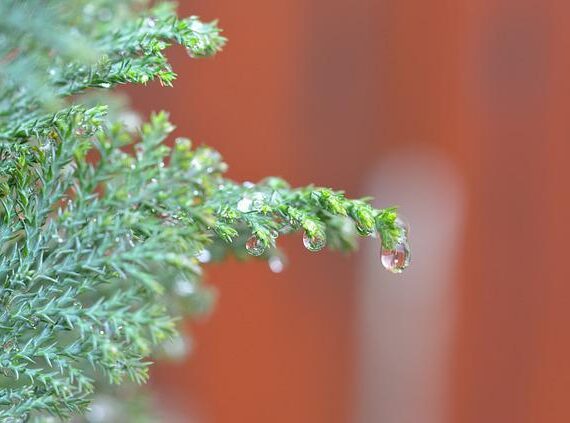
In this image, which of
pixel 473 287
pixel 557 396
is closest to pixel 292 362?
pixel 473 287

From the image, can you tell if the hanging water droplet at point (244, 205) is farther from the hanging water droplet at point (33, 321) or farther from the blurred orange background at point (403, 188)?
the blurred orange background at point (403, 188)

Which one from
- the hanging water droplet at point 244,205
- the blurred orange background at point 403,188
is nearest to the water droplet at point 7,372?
the hanging water droplet at point 244,205

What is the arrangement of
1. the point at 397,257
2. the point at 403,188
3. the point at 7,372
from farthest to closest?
the point at 403,188 < the point at 397,257 < the point at 7,372

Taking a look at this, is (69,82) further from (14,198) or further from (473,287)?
(473,287)

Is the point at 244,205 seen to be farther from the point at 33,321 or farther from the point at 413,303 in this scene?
the point at 413,303

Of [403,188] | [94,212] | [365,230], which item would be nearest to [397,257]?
[365,230]

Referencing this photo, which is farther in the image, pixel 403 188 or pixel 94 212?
pixel 403 188

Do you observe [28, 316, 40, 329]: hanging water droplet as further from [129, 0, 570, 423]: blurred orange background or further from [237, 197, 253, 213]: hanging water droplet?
[129, 0, 570, 423]: blurred orange background
